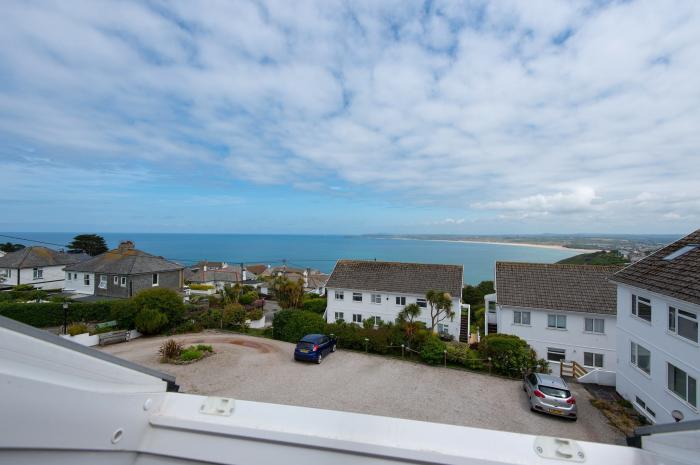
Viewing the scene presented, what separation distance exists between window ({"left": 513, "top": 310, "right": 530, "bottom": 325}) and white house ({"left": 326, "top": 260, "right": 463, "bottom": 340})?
517cm

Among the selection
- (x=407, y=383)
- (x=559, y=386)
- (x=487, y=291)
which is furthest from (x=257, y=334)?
(x=487, y=291)

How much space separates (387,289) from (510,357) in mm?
13410

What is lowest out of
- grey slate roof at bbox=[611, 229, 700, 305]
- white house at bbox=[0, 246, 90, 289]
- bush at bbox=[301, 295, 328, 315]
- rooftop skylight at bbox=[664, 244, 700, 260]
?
bush at bbox=[301, 295, 328, 315]

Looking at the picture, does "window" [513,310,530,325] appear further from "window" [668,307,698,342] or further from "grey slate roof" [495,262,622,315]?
"window" [668,307,698,342]

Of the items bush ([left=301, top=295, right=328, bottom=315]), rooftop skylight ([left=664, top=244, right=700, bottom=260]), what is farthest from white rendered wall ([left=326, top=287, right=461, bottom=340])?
rooftop skylight ([left=664, top=244, right=700, bottom=260])

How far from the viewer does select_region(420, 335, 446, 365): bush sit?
59.7 ft

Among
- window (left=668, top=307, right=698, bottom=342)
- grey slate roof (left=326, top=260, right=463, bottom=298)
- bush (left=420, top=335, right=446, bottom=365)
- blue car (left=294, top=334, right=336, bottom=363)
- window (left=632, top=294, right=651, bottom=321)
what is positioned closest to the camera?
window (left=668, top=307, right=698, bottom=342)

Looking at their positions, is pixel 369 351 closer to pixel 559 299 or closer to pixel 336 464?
pixel 559 299

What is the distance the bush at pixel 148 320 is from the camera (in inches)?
819

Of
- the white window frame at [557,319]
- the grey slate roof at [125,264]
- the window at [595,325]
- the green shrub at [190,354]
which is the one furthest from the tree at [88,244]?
the window at [595,325]

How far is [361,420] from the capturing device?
5.72ft

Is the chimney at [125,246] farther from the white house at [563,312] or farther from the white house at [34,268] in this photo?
the white house at [563,312]

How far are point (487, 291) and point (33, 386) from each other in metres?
47.4

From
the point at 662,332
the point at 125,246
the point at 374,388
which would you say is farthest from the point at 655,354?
the point at 125,246
